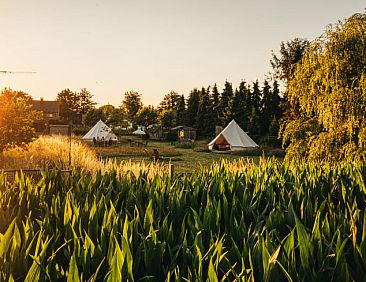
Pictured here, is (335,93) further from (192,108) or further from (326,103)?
(192,108)

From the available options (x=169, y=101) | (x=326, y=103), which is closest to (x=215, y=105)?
(x=169, y=101)

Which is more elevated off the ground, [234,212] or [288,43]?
[288,43]

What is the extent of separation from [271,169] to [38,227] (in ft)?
15.5

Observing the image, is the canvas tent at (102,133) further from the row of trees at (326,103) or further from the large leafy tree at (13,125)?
the large leafy tree at (13,125)

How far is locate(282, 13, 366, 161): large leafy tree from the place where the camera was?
1441cm

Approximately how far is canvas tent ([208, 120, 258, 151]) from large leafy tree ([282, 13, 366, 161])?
23.3 meters

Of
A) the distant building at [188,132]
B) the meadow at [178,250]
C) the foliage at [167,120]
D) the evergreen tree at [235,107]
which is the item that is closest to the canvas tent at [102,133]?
the distant building at [188,132]

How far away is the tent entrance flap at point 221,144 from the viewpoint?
1649 inches

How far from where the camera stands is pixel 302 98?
16672mm

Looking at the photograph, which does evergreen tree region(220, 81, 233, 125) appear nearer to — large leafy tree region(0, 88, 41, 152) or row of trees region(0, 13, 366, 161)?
row of trees region(0, 13, 366, 161)

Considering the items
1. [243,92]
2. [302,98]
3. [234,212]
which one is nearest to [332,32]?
[302,98]

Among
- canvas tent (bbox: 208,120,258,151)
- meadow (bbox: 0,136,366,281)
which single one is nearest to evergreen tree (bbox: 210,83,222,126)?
canvas tent (bbox: 208,120,258,151)

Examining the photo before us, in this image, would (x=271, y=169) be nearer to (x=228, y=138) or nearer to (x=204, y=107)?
(x=228, y=138)

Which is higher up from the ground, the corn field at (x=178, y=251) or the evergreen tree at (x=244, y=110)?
the evergreen tree at (x=244, y=110)
